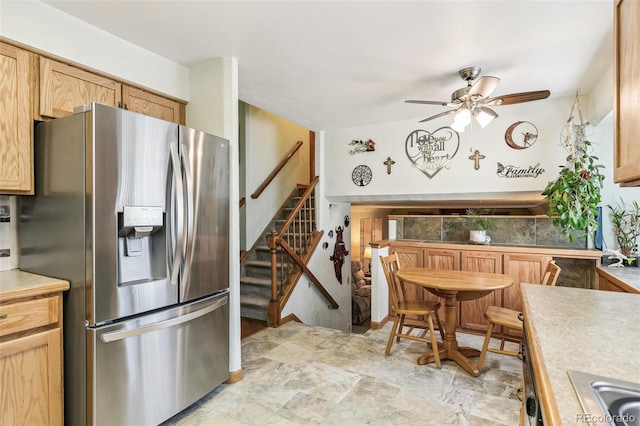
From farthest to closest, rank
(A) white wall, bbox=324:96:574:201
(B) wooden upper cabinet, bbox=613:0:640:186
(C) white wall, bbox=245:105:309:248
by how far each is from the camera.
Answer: (C) white wall, bbox=245:105:309:248 → (A) white wall, bbox=324:96:574:201 → (B) wooden upper cabinet, bbox=613:0:640:186

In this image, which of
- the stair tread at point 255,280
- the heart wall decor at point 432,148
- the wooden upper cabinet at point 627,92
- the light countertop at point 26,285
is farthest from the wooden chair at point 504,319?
the light countertop at point 26,285

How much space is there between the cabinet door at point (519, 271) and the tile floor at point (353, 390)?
0.96m

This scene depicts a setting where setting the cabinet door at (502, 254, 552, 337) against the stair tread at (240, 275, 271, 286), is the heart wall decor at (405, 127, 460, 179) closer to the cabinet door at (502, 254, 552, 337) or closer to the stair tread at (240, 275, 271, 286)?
the cabinet door at (502, 254, 552, 337)

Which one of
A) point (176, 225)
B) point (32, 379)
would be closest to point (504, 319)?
point (176, 225)

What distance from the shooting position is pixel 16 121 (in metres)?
1.77

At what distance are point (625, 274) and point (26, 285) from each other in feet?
13.3

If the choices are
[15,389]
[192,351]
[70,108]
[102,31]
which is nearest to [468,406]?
[192,351]

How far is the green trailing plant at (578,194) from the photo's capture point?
2867mm

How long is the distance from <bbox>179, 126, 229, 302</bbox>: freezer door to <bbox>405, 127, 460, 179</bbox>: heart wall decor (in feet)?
7.85

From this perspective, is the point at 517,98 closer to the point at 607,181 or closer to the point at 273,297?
the point at 607,181

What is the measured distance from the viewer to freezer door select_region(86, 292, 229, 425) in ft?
5.39


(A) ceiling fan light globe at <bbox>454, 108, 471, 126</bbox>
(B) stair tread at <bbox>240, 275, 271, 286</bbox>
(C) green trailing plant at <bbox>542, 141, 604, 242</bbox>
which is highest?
(A) ceiling fan light globe at <bbox>454, 108, 471, 126</bbox>

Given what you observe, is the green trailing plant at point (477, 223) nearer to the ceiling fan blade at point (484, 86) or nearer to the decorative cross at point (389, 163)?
the decorative cross at point (389, 163)

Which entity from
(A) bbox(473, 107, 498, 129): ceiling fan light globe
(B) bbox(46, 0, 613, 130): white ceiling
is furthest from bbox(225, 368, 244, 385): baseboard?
(A) bbox(473, 107, 498, 129): ceiling fan light globe
